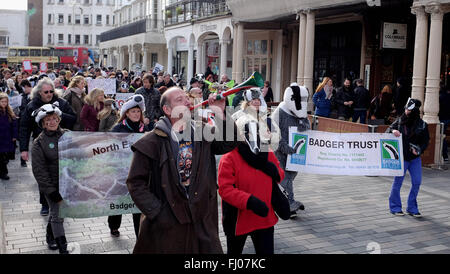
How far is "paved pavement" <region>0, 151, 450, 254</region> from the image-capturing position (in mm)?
6062

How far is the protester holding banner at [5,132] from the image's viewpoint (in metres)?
9.74

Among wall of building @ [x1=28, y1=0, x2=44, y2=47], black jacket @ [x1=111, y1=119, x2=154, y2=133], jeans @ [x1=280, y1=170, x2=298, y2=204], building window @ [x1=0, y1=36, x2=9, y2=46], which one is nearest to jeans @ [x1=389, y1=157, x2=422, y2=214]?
jeans @ [x1=280, y1=170, x2=298, y2=204]

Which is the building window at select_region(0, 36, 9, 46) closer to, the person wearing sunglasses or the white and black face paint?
the person wearing sunglasses

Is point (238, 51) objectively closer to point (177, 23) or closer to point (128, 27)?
point (177, 23)

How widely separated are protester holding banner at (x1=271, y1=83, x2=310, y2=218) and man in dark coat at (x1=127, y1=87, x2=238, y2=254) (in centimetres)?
341

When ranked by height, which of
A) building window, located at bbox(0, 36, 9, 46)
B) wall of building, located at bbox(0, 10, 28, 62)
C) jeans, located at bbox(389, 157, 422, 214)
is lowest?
jeans, located at bbox(389, 157, 422, 214)

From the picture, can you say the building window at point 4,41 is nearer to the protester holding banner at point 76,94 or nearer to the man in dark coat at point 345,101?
the man in dark coat at point 345,101

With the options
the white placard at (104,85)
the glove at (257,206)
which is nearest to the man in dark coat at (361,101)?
the white placard at (104,85)

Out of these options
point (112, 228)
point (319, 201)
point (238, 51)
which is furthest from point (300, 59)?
point (112, 228)

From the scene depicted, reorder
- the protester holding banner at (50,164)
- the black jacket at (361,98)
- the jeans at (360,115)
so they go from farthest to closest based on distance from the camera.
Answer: the jeans at (360,115), the black jacket at (361,98), the protester holding banner at (50,164)

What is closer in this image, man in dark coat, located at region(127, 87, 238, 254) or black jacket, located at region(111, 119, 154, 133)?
man in dark coat, located at region(127, 87, 238, 254)

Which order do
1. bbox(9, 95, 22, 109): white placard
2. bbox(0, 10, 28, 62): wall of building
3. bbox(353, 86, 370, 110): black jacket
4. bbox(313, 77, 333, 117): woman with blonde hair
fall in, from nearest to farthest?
1. bbox(9, 95, 22, 109): white placard
2. bbox(313, 77, 333, 117): woman with blonde hair
3. bbox(353, 86, 370, 110): black jacket
4. bbox(0, 10, 28, 62): wall of building

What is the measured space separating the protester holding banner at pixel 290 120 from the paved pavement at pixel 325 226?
49 centimetres

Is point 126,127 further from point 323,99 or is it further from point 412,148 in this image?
point 323,99
